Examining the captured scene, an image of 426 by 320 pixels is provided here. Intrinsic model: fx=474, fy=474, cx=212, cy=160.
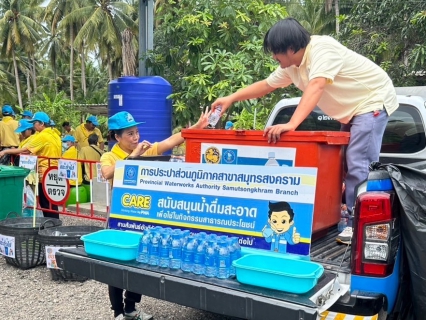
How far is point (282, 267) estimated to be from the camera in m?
2.49

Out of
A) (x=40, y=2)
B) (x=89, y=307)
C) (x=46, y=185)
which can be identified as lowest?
(x=89, y=307)

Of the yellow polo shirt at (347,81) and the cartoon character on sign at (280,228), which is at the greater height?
the yellow polo shirt at (347,81)

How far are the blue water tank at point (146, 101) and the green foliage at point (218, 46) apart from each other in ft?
1.69

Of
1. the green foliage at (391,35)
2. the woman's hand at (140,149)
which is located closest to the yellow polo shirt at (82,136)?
the green foliage at (391,35)

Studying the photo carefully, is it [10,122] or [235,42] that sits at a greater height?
[235,42]

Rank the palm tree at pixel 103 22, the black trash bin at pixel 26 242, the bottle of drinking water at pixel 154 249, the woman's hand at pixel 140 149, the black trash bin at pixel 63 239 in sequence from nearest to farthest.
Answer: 1. the bottle of drinking water at pixel 154 249
2. the woman's hand at pixel 140 149
3. the black trash bin at pixel 63 239
4. the black trash bin at pixel 26 242
5. the palm tree at pixel 103 22

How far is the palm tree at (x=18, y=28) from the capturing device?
42.2m

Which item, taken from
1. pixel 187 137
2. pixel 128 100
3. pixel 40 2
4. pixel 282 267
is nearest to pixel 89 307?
pixel 187 137

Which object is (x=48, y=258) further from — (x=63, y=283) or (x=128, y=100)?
(x=128, y=100)

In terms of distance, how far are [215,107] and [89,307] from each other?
7.47 feet

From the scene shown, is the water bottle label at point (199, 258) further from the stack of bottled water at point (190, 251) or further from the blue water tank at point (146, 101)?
the blue water tank at point (146, 101)

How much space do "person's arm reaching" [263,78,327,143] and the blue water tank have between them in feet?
18.1

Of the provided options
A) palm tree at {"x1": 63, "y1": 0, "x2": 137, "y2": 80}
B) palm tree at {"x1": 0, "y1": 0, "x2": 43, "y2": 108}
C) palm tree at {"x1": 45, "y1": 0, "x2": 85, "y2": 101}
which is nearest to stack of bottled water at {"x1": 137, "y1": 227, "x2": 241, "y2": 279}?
palm tree at {"x1": 63, "y1": 0, "x2": 137, "y2": 80}

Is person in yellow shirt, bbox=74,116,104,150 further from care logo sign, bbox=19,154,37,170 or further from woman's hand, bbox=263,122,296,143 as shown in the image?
woman's hand, bbox=263,122,296,143
